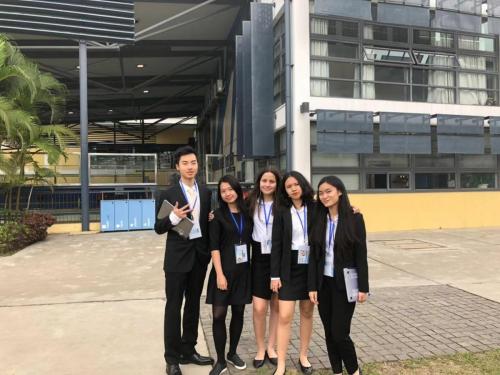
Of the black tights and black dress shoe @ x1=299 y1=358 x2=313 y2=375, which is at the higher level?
the black tights

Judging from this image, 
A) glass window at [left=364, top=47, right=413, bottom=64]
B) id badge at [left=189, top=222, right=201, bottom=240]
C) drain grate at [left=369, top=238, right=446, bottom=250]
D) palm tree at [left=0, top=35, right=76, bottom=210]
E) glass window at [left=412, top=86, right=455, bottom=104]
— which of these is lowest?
drain grate at [left=369, top=238, right=446, bottom=250]

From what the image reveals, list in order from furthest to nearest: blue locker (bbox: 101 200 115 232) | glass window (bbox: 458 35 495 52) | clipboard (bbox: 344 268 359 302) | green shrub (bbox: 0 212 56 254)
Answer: glass window (bbox: 458 35 495 52) < blue locker (bbox: 101 200 115 232) < green shrub (bbox: 0 212 56 254) < clipboard (bbox: 344 268 359 302)

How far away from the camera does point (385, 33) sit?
42.4 feet

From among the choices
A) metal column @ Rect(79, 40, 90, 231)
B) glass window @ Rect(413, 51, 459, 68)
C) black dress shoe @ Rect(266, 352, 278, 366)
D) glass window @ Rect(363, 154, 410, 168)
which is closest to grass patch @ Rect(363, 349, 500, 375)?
black dress shoe @ Rect(266, 352, 278, 366)

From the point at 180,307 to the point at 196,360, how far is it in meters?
0.49

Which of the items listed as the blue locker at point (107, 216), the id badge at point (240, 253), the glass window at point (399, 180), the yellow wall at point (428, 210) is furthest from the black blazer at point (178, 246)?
the glass window at point (399, 180)

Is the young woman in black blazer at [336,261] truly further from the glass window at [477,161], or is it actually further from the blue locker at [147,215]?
the glass window at [477,161]

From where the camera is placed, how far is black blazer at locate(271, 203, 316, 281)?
338 centimetres

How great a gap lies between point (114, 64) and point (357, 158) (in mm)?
14151

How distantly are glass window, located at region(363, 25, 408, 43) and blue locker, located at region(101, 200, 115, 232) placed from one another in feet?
27.6

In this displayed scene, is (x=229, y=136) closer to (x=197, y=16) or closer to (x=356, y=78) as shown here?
(x=197, y=16)

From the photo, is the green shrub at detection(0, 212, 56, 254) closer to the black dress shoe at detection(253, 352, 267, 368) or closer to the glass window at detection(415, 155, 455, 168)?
the black dress shoe at detection(253, 352, 267, 368)

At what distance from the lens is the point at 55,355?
13.0 feet

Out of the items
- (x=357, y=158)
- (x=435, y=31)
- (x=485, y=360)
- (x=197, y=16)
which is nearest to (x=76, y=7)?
→ (x=197, y=16)
